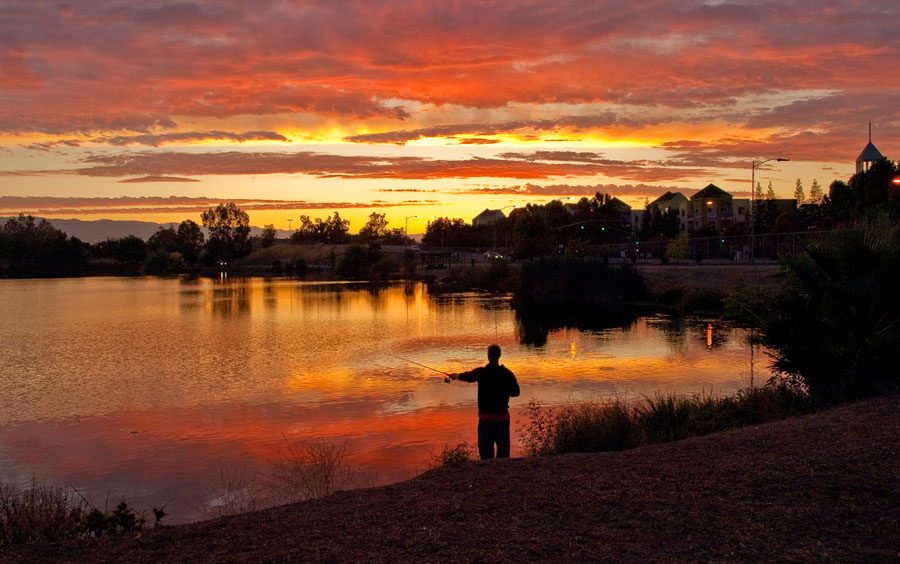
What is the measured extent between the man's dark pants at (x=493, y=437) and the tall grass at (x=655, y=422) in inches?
47.6

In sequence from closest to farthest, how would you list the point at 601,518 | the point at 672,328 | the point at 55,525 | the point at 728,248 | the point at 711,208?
the point at 601,518 → the point at 55,525 → the point at 672,328 → the point at 728,248 → the point at 711,208

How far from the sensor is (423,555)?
21.0ft

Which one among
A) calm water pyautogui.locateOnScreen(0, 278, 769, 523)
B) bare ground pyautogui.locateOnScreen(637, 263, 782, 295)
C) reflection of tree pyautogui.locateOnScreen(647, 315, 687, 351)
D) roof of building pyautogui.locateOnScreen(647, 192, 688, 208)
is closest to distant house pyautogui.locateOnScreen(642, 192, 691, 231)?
roof of building pyautogui.locateOnScreen(647, 192, 688, 208)

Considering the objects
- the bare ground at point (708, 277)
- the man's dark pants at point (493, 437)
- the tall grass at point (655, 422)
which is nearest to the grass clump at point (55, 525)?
the man's dark pants at point (493, 437)

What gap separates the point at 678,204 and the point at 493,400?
182m

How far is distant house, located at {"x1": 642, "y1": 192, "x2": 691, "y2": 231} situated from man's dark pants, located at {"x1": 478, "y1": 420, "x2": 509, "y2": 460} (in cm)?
16126

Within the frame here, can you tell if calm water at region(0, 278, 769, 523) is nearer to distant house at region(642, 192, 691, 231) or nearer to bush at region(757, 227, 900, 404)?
bush at region(757, 227, 900, 404)

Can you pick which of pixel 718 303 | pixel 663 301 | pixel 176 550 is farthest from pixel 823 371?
pixel 663 301

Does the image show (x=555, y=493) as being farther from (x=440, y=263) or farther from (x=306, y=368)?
(x=440, y=263)

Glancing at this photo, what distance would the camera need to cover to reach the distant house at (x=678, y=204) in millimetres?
175875

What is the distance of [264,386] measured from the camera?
22.3 m

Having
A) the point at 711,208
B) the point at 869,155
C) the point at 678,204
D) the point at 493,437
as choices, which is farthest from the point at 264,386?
the point at 678,204

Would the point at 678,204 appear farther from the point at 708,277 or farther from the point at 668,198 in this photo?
the point at 708,277

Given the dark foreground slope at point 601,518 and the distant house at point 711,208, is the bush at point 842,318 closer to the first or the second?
the dark foreground slope at point 601,518
